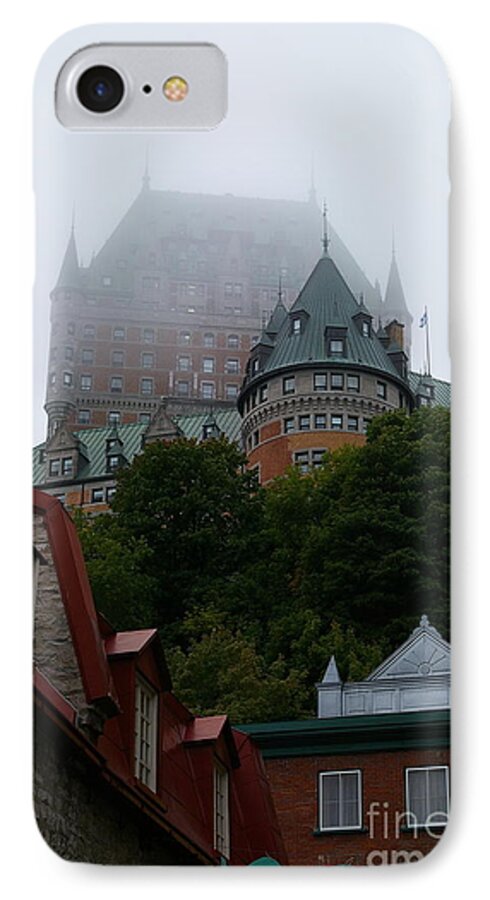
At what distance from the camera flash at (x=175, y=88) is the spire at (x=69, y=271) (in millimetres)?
212

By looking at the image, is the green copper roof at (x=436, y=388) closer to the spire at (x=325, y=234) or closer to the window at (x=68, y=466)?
the spire at (x=325, y=234)

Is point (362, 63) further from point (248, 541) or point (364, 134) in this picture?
point (248, 541)

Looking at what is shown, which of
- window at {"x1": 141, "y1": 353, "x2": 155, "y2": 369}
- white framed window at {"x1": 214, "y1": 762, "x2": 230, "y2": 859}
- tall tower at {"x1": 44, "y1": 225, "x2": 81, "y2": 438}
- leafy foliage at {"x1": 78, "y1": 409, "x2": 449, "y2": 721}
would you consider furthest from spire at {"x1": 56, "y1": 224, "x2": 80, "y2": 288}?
white framed window at {"x1": 214, "y1": 762, "x2": 230, "y2": 859}

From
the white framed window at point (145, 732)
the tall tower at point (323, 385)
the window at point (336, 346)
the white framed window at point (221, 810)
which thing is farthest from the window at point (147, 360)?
the white framed window at point (221, 810)

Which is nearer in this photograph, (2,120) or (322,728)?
(322,728)

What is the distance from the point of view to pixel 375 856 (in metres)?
1.40

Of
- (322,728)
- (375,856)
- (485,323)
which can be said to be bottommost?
(375,856)

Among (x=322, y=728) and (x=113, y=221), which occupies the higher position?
(x=113, y=221)

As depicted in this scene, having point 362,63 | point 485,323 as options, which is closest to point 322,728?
point 485,323

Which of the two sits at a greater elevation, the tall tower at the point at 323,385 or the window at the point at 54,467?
the tall tower at the point at 323,385

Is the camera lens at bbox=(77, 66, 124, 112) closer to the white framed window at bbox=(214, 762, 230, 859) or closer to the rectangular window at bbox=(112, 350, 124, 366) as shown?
the rectangular window at bbox=(112, 350, 124, 366)

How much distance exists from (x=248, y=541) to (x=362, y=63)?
58cm

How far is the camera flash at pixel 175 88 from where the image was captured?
1499 millimetres

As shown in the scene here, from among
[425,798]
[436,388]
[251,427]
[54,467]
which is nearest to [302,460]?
[251,427]
